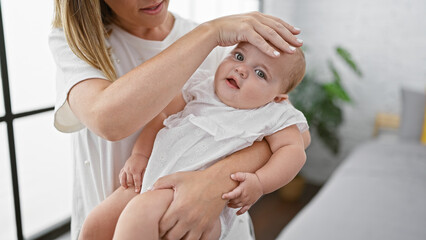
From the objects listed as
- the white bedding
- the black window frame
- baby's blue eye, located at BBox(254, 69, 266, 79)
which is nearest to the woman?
baby's blue eye, located at BBox(254, 69, 266, 79)

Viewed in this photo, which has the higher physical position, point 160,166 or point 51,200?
point 160,166

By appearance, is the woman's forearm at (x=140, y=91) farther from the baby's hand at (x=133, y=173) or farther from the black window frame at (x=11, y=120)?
the black window frame at (x=11, y=120)

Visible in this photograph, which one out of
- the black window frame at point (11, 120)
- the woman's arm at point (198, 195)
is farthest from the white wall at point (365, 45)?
the woman's arm at point (198, 195)

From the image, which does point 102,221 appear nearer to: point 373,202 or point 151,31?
point 151,31

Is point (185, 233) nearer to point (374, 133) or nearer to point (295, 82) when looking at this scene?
point (295, 82)

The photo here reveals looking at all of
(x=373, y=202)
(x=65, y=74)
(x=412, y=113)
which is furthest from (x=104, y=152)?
(x=412, y=113)

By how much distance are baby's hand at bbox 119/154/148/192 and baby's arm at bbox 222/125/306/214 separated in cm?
22

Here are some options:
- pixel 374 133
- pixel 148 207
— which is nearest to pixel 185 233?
pixel 148 207

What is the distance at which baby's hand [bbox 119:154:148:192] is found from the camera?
864 mm

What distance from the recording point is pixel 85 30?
2.63 ft

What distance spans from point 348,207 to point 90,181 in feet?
5.85

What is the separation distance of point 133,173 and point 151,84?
0.93 feet

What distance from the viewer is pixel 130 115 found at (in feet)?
2.26

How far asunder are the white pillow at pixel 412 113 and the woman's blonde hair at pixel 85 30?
3128mm
